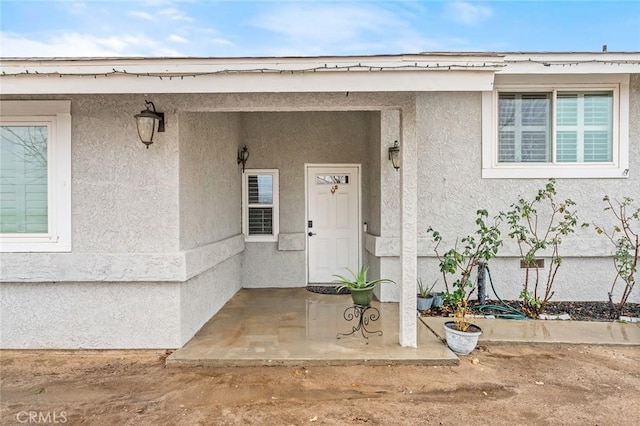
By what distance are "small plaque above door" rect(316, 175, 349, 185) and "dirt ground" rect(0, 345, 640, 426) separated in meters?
4.27

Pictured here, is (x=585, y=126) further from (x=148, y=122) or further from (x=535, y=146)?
Result: (x=148, y=122)

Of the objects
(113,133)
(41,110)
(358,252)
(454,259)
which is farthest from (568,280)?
(41,110)

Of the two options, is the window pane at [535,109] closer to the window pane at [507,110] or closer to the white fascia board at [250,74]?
the window pane at [507,110]

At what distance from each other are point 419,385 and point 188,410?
2.12 m

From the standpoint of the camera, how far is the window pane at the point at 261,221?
779cm

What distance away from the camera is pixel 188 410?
10.9 feet

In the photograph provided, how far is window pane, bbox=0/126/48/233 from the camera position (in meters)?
4.50

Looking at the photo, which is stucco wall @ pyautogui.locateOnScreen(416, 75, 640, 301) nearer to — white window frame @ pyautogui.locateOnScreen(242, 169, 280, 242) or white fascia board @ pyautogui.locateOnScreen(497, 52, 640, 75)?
white fascia board @ pyautogui.locateOnScreen(497, 52, 640, 75)

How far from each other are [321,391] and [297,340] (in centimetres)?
116

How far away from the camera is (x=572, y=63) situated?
5.83 meters

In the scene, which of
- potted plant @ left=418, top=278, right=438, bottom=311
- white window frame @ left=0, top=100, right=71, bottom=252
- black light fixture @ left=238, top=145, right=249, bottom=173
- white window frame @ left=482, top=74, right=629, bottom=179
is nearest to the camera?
white window frame @ left=0, top=100, right=71, bottom=252

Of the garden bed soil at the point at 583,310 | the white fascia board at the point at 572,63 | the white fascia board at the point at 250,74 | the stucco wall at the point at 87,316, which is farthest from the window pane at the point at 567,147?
the stucco wall at the point at 87,316

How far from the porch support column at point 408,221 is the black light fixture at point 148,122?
108 inches

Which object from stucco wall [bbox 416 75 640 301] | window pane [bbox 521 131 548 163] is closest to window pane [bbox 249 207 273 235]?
stucco wall [bbox 416 75 640 301]
